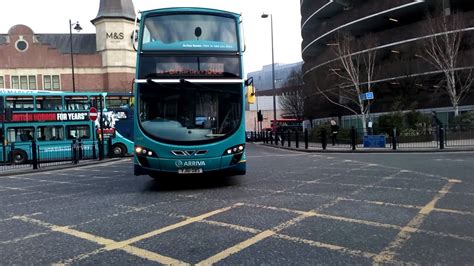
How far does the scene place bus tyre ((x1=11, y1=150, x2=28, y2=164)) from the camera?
933 inches

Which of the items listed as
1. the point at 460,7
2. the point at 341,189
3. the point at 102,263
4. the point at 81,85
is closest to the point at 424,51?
the point at 460,7

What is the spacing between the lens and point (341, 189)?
912cm

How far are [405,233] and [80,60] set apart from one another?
69.2 meters

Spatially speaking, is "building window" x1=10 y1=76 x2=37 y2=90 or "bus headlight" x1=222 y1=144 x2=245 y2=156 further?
"building window" x1=10 y1=76 x2=37 y2=90

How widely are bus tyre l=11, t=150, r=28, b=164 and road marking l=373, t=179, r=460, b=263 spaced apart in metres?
22.6

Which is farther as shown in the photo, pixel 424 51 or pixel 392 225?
pixel 424 51

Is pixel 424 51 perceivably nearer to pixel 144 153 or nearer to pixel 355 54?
pixel 355 54

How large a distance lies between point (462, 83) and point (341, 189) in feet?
92.8

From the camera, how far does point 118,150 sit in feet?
89.5

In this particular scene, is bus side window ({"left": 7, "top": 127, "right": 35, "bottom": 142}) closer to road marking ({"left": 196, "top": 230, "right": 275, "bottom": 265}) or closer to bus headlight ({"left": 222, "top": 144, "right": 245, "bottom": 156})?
bus headlight ({"left": 222, "top": 144, "right": 245, "bottom": 156})

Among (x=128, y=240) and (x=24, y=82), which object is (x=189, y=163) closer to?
(x=128, y=240)

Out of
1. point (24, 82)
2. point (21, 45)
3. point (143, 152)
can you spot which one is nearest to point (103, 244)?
point (143, 152)

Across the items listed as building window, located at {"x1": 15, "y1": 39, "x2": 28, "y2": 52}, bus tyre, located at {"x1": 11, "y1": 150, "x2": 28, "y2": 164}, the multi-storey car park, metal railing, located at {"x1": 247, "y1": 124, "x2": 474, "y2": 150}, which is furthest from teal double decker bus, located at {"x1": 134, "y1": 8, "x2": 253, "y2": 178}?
building window, located at {"x1": 15, "y1": 39, "x2": 28, "y2": 52}

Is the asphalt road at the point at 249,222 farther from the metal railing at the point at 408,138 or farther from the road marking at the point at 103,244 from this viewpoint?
the metal railing at the point at 408,138
